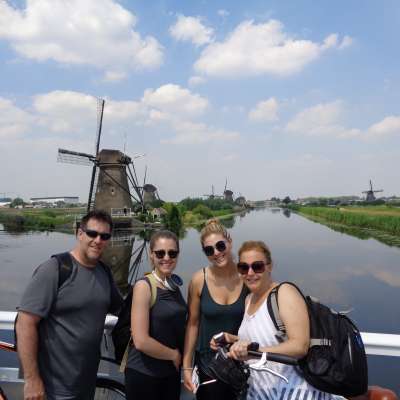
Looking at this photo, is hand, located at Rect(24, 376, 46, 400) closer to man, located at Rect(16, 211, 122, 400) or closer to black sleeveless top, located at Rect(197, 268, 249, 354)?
man, located at Rect(16, 211, 122, 400)

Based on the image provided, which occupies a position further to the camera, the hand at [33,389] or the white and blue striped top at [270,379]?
the hand at [33,389]

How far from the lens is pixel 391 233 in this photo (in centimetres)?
3425

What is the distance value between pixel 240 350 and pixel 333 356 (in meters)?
0.38

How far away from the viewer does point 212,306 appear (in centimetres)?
194

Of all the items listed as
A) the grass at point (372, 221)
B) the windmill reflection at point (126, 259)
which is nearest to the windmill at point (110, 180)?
the windmill reflection at point (126, 259)

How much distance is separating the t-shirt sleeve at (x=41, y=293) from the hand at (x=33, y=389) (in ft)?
1.01

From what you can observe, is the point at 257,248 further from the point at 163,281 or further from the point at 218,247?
the point at 163,281

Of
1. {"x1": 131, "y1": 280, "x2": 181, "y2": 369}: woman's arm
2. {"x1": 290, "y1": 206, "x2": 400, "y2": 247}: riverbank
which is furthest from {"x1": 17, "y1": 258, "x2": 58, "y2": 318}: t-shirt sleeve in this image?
{"x1": 290, "y1": 206, "x2": 400, "y2": 247}: riverbank

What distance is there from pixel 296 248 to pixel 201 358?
23675mm

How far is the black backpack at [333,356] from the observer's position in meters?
1.50

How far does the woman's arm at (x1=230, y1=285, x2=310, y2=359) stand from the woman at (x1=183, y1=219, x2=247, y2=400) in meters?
0.38

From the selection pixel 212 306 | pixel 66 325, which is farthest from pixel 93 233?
pixel 212 306

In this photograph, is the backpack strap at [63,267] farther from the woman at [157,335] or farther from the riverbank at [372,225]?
the riverbank at [372,225]

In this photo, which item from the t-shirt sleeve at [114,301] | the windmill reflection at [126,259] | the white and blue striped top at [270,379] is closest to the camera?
the white and blue striped top at [270,379]
